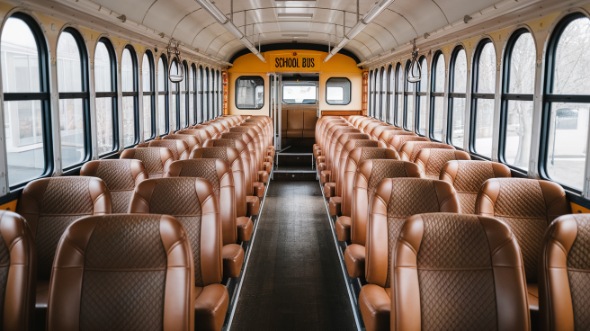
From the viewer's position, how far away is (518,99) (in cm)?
605

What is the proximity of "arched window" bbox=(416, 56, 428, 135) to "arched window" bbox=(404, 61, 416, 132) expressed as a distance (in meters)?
0.25

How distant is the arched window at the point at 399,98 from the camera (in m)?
12.8

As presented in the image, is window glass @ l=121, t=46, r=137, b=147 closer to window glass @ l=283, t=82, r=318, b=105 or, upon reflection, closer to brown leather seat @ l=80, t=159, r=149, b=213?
brown leather seat @ l=80, t=159, r=149, b=213

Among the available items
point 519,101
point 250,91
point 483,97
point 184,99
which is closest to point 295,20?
point 184,99

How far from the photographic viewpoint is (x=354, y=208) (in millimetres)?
4395

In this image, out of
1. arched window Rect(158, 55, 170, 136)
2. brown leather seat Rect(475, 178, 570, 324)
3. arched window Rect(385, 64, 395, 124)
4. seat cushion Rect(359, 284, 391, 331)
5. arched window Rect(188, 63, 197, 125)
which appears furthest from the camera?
arched window Rect(385, 64, 395, 124)

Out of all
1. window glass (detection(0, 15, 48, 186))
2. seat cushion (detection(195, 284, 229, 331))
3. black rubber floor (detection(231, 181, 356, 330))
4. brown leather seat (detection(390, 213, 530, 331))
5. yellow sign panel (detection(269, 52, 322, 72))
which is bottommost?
black rubber floor (detection(231, 181, 356, 330))

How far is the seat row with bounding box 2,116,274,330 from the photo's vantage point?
2.40m

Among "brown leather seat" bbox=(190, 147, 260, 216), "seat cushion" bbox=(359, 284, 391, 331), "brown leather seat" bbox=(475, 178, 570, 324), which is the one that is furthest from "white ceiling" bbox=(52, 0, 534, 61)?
"seat cushion" bbox=(359, 284, 391, 331)

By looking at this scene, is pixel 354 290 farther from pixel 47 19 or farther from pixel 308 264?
pixel 47 19

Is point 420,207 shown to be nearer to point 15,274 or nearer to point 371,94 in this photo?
point 15,274

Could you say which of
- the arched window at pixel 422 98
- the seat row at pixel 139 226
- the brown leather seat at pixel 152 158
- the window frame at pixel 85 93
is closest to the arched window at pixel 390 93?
the arched window at pixel 422 98

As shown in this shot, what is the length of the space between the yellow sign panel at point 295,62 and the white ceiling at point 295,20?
3.82ft

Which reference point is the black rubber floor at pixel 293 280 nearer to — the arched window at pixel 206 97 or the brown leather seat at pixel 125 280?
the brown leather seat at pixel 125 280
